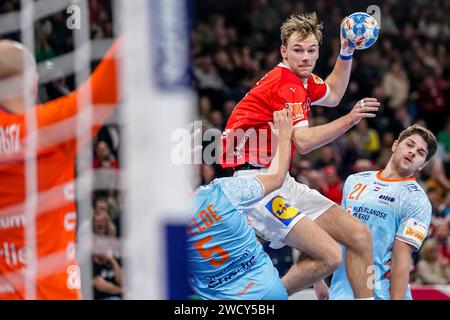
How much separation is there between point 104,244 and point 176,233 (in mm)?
3428

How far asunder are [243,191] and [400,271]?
118 cm

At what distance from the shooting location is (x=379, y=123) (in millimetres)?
11625

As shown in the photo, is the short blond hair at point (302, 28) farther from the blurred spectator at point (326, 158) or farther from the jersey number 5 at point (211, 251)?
the blurred spectator at point (326, 158)

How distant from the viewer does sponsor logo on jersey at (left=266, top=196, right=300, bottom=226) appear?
5.06 metres

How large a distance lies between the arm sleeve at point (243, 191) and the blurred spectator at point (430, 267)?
447cm

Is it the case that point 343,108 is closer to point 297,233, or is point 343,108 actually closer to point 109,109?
point 297,233

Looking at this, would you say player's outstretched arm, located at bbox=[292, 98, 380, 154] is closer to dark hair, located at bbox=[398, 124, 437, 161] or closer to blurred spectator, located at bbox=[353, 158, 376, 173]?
dark hair, located at bbox=[398, 124, 437, 161]

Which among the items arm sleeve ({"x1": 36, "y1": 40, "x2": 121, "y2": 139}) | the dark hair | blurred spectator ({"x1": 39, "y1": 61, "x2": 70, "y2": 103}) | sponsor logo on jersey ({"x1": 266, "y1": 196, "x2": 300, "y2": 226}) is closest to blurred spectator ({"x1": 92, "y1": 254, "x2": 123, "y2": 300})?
blurred spectator ({"x1": 39, "y1": 61, "x2": 70, "y2": 103})

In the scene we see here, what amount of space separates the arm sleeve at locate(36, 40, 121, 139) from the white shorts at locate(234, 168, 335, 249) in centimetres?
200

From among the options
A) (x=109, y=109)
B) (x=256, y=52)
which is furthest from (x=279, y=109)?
(x=256, y=52)

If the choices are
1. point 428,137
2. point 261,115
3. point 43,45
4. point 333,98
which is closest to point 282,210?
point 261,115

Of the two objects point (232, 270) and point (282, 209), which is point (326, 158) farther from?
point (232, 270)

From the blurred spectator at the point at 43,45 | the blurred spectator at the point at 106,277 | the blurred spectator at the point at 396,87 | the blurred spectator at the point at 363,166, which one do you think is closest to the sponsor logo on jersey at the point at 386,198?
the blurred spectator at the point at 106,277

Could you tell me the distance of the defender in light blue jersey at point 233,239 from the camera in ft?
15.5
